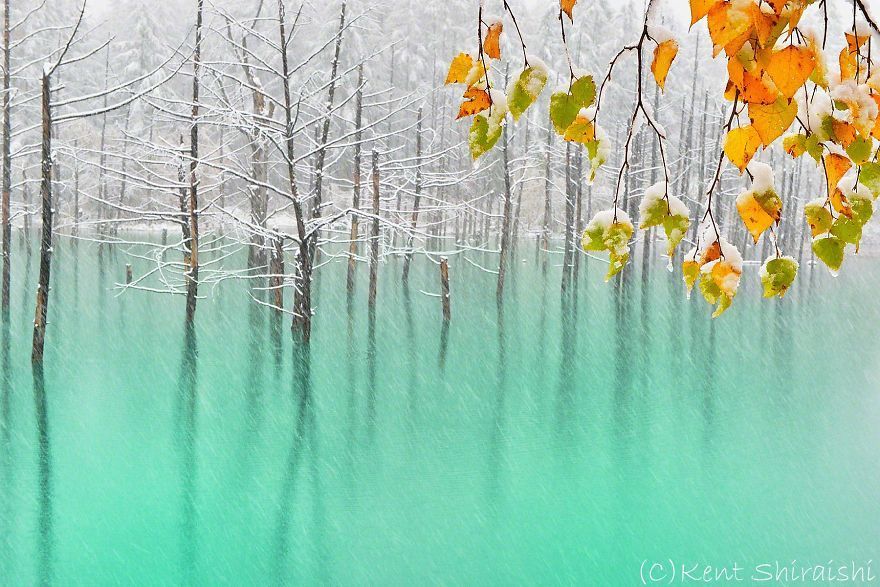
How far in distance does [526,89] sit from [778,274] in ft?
2.00

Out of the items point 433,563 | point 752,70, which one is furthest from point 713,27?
point 433,563

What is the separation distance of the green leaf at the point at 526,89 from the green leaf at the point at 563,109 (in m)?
0.03

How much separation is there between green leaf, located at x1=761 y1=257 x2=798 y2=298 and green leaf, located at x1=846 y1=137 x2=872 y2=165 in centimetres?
24

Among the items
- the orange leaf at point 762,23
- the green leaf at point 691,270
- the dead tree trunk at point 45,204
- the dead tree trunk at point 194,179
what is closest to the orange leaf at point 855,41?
the orange leaf at point 762,23

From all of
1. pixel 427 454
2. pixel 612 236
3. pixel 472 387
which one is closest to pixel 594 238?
pixel 612 236

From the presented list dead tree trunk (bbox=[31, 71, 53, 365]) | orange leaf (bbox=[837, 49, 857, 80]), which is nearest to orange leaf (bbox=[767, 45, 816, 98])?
orange leaf (bbox=[837, 49, 857, 80])

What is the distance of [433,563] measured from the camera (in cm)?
808

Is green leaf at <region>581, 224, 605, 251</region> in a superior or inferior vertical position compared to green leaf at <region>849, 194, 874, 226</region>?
inferior

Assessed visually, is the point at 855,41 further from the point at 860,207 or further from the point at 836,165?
the point at 860,207

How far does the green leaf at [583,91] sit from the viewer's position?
1.23 metres

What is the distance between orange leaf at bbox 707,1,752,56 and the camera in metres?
0.91

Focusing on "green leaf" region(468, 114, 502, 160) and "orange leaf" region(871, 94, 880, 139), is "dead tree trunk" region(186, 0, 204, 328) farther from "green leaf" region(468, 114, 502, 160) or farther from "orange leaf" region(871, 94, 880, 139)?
"orange leaf" region(871, 94, 880, 139)

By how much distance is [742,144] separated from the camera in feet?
3.52

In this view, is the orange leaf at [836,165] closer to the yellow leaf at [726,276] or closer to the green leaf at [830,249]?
the green leaf at [830,249]
